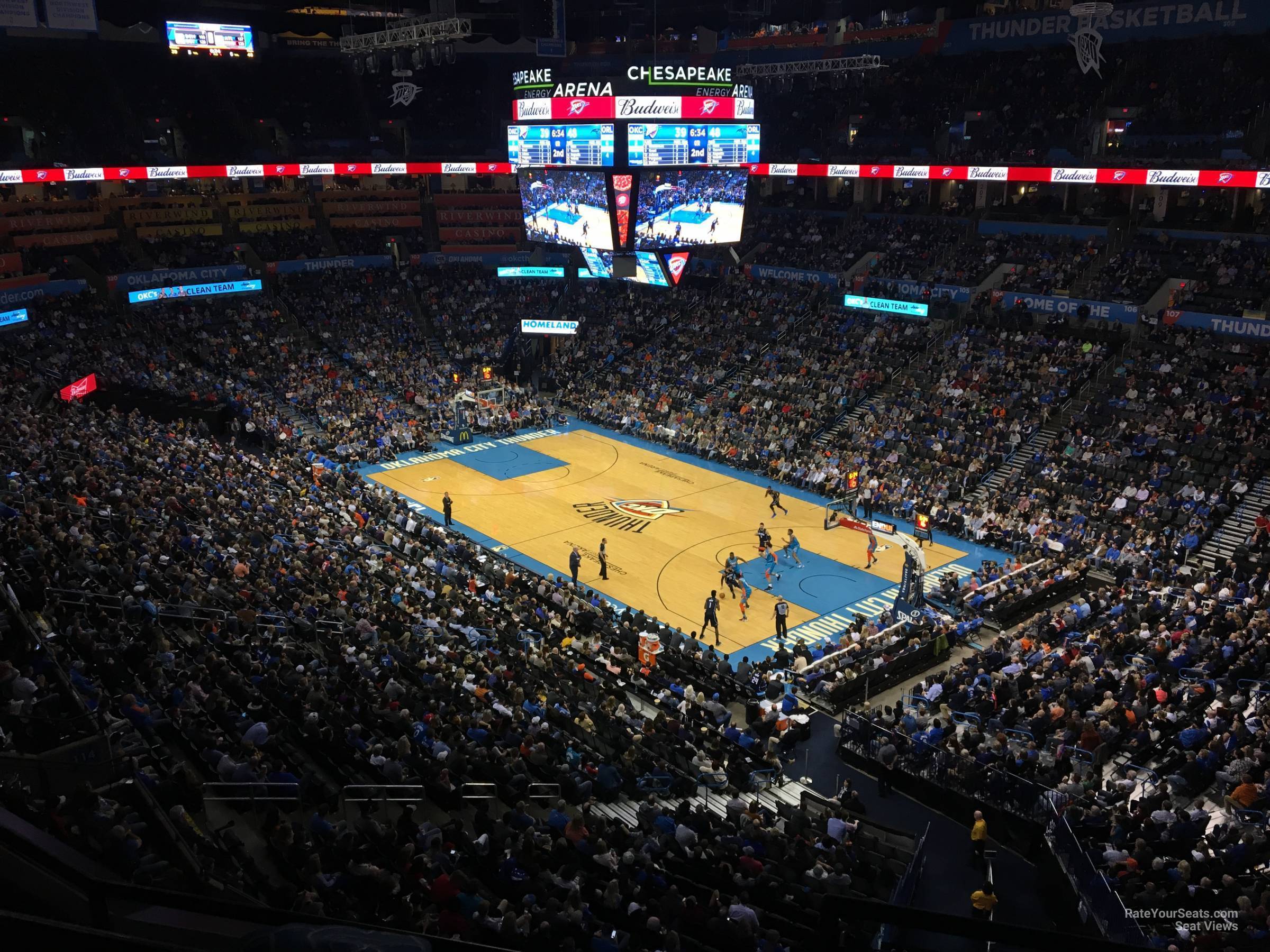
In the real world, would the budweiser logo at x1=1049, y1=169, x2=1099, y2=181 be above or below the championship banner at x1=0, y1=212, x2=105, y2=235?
above

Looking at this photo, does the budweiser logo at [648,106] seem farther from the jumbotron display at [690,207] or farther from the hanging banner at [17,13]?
the hanging banner at [17,13]

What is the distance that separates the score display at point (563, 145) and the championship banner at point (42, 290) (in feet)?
69.6

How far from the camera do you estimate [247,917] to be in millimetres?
4227

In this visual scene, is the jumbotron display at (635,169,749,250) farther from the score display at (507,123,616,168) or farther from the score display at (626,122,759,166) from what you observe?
the score display at (507,123,616,168)

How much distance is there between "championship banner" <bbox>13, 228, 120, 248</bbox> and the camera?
45562 mm

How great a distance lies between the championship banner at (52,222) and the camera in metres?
45.4

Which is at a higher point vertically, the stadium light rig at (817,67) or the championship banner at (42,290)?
the stadium light rig at (817,67)

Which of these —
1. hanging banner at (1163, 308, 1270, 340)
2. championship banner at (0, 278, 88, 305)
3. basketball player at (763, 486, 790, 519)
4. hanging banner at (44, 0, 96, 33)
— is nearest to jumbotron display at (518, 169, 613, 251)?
basketball player at (763, 486, 790, 519)

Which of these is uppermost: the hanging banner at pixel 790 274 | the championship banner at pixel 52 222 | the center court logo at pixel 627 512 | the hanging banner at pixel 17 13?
the hanging banner at pixel 17 13

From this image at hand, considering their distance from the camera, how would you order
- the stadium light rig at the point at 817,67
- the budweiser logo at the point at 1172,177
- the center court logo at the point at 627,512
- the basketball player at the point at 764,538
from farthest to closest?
the stadium light rig at the point at 817,67, the budweiser logo at the point at 1172,177, the center court logo at the point at 627,512, the basketball player at the point at 764,538

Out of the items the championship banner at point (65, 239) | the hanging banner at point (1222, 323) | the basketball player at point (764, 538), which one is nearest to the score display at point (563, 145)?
the basketball player at point (764, 538)

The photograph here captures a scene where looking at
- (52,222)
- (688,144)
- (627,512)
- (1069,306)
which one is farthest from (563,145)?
(52,222)

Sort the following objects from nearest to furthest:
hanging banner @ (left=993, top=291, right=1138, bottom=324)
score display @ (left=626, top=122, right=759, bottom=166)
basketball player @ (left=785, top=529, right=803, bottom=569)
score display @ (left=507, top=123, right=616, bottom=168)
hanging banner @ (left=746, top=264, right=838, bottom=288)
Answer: basketball player @ (left=785, top=529, right=803, bottom=569), score display @ (left=626, top=122, right=759, bottom=166), score display @ (left=507, top=123, right=616, bottom=168), hanging banner @ (left=993, top=291, right=1138, bottom=324), hanging banner @ (left=746, top=264, right=838, bottom=288)

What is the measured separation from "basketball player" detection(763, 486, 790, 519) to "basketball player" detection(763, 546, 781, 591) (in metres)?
3.24
